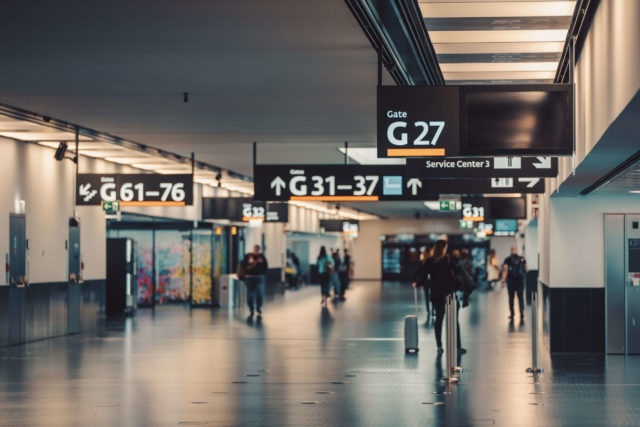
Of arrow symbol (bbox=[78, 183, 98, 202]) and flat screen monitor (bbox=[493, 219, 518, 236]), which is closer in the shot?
arrow symbol (bbox=[78, 183, 98, 202])

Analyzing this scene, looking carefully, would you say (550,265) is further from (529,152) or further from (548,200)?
(529,152)

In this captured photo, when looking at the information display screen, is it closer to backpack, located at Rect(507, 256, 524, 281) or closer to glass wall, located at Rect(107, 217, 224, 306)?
glass wall, located at Rect(107, 217, 224, 306)

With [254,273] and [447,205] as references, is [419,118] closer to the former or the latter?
[254,273]

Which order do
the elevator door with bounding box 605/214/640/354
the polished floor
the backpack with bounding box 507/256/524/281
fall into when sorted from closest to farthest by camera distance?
1. the polished floor
2. the elevator door with bounding box 605/214/640/354
3. the backpack with bounding box 507/256/524/281

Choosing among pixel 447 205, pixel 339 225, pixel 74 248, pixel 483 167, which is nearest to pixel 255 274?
→ pixel 74 248

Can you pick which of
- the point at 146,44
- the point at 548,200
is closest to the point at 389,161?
the point at 548,200

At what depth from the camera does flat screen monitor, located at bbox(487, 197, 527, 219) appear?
A: 2336 centimetres

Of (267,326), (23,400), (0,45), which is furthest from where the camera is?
(267,326)

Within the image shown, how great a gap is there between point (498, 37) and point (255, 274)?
15.1m

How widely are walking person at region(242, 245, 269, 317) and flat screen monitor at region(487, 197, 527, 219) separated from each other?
5.77 meters

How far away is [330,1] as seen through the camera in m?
Result: 7.66

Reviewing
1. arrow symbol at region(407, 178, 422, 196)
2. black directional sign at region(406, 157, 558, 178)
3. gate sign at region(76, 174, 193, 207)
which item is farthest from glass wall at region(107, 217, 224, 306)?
black directional sign at region(406, 157, 558, 178)

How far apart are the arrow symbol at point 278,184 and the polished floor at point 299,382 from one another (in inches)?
100

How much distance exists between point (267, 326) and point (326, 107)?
8.20 m
